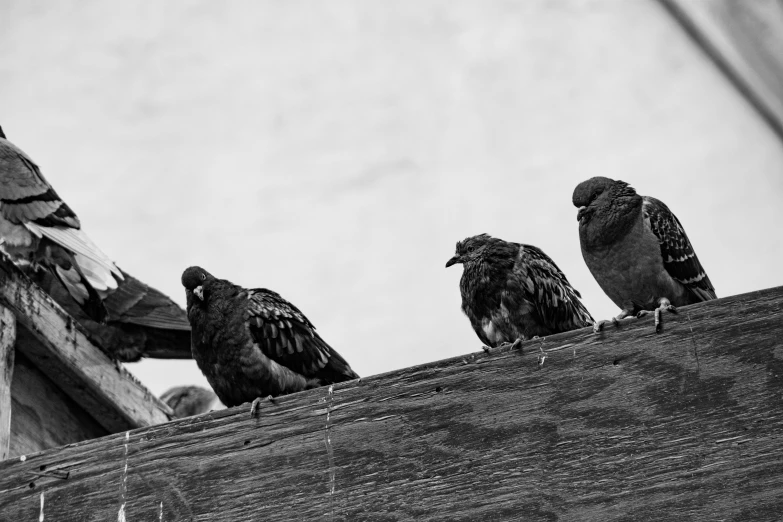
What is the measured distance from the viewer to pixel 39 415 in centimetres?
396

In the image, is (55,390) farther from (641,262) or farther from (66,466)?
(641,262)

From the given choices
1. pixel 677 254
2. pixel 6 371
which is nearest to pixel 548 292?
pixel 677 254

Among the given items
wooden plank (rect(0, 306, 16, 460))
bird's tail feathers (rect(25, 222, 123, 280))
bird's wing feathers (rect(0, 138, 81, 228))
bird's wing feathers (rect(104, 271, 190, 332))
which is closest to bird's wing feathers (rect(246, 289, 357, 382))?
wooden plank (rect(0, 306, 16, 460))

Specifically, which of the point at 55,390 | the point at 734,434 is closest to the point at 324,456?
the point at 734,434

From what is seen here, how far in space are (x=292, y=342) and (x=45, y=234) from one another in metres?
2.58

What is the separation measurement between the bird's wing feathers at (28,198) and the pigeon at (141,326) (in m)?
1.23

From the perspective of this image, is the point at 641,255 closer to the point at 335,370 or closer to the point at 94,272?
the point at 335,370

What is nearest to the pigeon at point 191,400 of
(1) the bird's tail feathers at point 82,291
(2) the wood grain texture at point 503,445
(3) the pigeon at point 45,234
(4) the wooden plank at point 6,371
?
(3) the pigeon at point 45,234

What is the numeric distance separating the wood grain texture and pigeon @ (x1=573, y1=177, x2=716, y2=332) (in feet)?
5.85

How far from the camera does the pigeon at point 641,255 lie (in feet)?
13.7

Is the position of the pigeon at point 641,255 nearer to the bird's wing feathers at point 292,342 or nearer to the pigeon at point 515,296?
the pigeon at point 515,296

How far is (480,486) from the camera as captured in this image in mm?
2400

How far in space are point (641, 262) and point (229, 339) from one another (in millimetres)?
1741

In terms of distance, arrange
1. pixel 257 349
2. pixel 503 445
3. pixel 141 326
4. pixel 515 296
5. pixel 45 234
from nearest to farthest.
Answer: pixel 503 445, pixel 515 296, pixel 257 349, pixel 45 234, pixel 141 326
